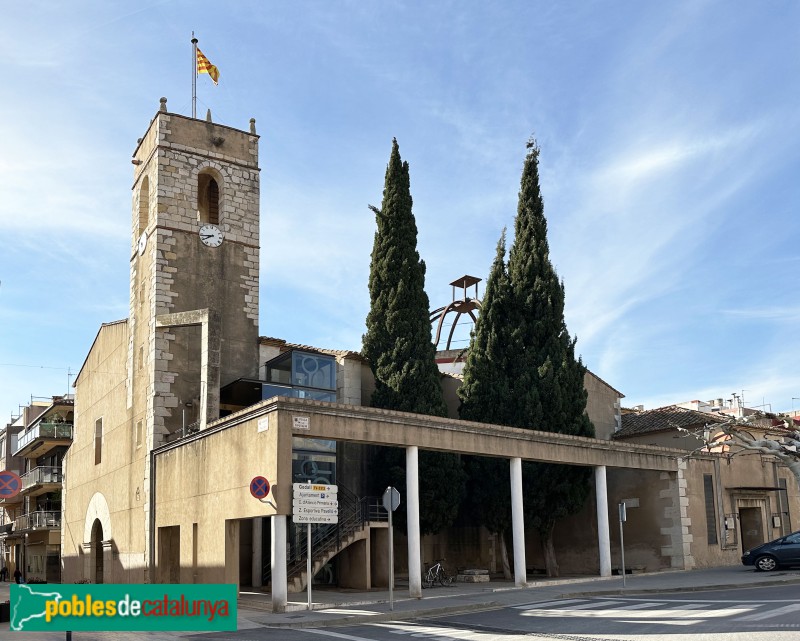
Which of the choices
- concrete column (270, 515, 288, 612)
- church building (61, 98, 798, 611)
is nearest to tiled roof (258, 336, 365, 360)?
church building (61, 98, 798, 611)

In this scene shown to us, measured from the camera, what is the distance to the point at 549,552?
28.9 m

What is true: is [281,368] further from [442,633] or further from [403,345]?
[442,633]

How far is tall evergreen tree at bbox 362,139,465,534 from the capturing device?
92.5 ft

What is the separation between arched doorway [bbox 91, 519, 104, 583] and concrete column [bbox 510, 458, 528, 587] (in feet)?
53.0

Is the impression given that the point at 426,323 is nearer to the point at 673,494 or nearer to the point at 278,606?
the point at 673,494

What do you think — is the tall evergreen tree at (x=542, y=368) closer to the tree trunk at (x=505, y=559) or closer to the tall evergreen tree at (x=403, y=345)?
the tree trunk at (x=505, y=559)

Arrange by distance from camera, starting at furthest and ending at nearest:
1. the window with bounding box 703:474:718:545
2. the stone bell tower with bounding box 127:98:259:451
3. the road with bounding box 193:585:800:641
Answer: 1. the window with bounding box 703:474:718:545
2. the stone bell tower with bounding box 127:98:259:451
3. the road with bounding box 193:585:800:641

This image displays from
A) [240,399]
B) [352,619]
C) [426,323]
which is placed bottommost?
[352,619]

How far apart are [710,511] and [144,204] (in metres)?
22.4

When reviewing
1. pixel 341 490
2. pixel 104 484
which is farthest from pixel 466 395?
pixel 104 484

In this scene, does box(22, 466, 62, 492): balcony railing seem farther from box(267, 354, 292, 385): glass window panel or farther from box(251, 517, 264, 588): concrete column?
box(251, 517, 264, 588): concrete column

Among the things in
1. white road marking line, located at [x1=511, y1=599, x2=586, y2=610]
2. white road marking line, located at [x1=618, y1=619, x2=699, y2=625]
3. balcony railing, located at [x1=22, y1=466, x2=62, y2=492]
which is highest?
balcony railing, located at [x1=22, y1=466, x2=62, y2=492]

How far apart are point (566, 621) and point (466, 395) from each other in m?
15.3

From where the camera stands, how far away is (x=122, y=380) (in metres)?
29.7
